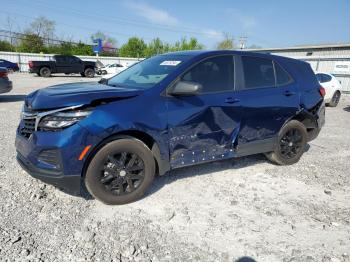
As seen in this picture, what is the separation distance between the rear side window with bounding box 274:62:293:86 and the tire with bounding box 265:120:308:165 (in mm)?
648

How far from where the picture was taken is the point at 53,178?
3352 millimetres

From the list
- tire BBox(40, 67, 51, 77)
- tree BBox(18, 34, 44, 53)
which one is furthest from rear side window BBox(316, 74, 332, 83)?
tree BBox(18, 34, 44, 53)

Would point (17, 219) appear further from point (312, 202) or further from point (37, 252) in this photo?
point (312, 202)

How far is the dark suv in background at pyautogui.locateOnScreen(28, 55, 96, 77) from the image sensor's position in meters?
26.1

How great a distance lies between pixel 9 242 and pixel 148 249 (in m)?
1.28

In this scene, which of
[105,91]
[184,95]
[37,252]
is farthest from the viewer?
[184,95]

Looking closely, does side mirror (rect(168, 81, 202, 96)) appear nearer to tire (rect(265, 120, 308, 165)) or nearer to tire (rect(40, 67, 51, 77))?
tire (rect(265, 120, 308, 165))

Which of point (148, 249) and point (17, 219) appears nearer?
point (148, 249)

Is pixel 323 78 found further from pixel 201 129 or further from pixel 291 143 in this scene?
pixel 201 129

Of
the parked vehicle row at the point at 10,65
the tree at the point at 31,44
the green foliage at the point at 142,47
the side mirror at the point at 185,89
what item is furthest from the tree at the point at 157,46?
the side mirror at the point at 185,89

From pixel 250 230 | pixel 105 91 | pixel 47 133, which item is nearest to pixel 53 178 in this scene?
pixel 47 133

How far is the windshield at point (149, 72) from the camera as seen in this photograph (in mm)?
4037

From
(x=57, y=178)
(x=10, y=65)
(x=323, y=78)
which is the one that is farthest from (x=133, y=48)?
(x=57, y=178)

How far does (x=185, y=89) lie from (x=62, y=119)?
1.41 meters
